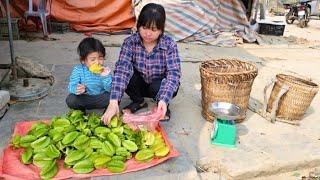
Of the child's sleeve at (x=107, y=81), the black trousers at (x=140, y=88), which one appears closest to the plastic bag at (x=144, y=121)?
the child's sleeve at (x=107, y=81)

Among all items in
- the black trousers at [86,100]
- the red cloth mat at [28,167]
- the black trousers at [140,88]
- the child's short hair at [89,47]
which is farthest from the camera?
the black trousers at [140,88]

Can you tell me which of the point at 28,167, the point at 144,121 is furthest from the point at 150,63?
the point at 28,167

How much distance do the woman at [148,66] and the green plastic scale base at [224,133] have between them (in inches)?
19.9

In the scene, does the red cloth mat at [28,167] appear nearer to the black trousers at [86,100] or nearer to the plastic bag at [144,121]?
the plastic bag at [144,121]

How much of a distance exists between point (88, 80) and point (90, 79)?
0.07ft

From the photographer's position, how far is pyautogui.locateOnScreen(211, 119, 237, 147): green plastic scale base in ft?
10.2

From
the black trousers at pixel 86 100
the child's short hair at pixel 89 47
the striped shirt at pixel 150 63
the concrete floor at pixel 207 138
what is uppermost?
the child's short hair at pixel 89 47

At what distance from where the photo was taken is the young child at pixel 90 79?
307cm

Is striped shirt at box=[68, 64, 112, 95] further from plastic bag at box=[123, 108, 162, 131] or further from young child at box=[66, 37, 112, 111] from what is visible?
plastic bag at box=[123, 108, 162, 131]

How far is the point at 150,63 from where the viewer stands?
11.2ft

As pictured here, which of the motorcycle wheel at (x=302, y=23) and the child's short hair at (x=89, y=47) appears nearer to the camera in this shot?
the child's short hair at (x=89, y=47)

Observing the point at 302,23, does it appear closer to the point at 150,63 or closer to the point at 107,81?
the point at 150,63

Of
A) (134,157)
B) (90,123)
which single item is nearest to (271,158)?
(134,157)

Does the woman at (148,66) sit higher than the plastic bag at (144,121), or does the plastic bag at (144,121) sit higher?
the woman at (148,66)
